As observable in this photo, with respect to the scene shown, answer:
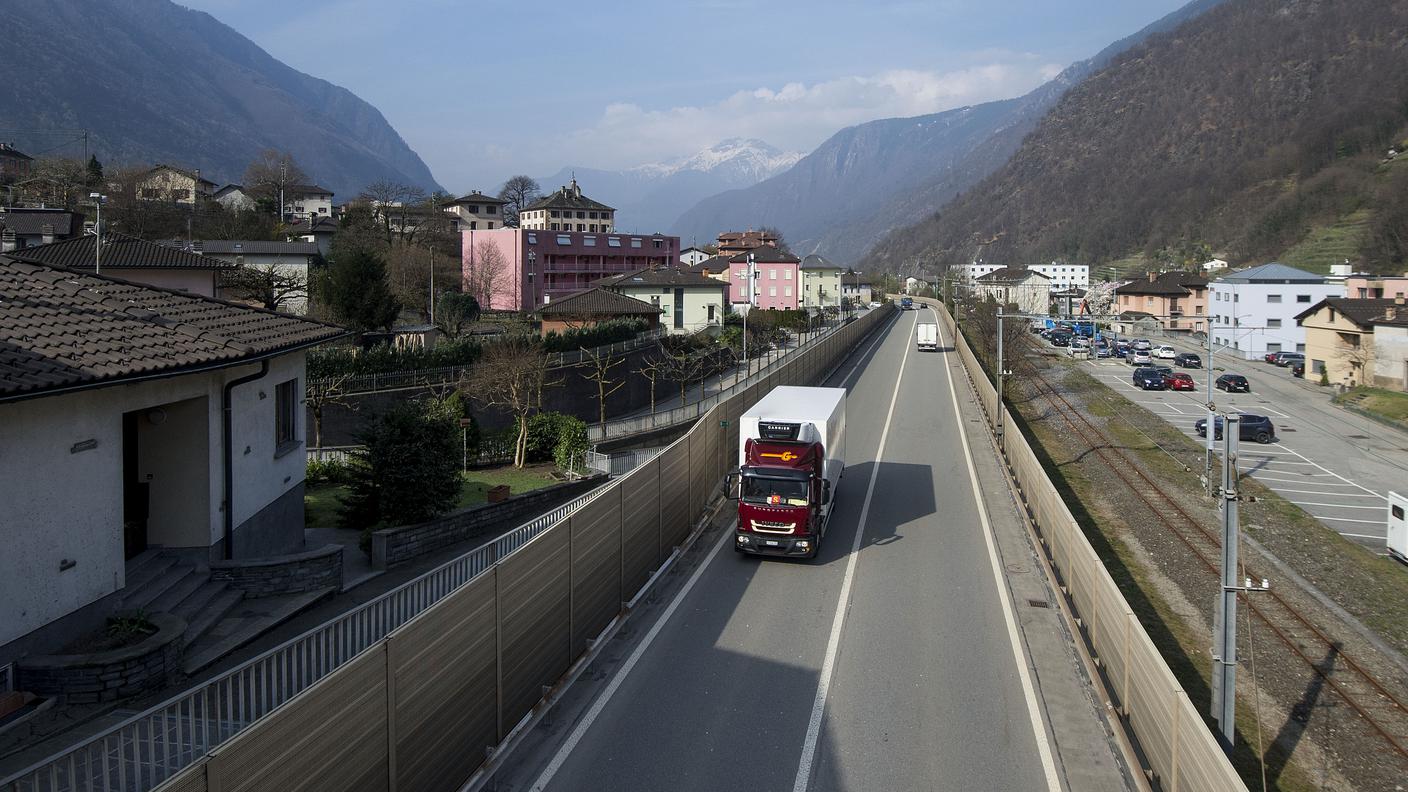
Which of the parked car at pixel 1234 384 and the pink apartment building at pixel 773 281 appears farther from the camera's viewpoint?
the pink apartment building at pixel 773 281

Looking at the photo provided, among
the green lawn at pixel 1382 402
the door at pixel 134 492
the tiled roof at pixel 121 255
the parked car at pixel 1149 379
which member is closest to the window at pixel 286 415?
the door at pixel 134 492

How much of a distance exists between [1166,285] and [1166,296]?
2.45 meters

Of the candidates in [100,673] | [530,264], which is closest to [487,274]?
[530,264]

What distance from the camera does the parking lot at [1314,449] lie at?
29.6 meters

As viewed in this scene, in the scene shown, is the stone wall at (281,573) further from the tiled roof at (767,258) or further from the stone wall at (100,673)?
the tiled roof at (767,258)

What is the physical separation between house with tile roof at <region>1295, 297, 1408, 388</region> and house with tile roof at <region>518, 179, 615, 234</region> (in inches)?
2991

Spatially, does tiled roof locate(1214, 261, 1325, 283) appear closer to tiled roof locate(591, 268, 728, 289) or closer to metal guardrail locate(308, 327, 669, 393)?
tiled roof locate(591, 268, 728, 289)

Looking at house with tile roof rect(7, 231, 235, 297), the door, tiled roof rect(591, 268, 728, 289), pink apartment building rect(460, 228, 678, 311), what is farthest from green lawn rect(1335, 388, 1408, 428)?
pink apartment building rect(460, 228, 678, 311)

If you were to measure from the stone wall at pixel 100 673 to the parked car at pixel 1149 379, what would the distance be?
58.6 m

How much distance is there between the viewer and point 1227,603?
1098 centimetres

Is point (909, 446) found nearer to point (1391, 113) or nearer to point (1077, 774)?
point (1077, 774)

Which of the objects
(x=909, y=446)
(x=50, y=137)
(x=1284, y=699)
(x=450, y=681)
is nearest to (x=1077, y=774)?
(x=450, y=681)

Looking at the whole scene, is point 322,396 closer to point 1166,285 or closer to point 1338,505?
point 1338,505

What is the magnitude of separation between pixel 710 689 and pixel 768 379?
977 inches
